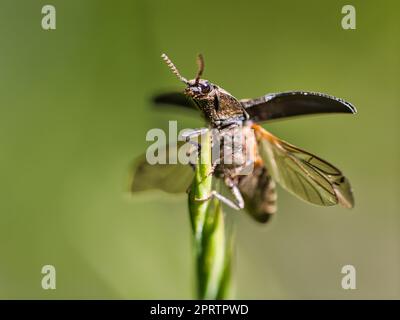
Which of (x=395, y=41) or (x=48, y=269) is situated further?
(x=395, y=41)

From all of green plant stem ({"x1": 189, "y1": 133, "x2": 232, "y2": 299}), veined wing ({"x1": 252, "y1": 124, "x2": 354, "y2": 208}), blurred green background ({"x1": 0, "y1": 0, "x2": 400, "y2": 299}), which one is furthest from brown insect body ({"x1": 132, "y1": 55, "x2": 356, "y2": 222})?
blurred green background ({"x1": 0, "y1": 0, "x2": 400, "y2": 299})

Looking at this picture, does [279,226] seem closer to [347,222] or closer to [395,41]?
[347,222]

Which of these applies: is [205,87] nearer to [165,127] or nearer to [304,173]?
[304,173]

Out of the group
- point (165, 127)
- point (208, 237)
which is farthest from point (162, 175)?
point (165, 127)

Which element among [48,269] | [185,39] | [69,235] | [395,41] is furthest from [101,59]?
[395,41]

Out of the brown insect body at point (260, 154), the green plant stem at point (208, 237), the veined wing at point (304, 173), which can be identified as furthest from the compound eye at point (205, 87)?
the green plant stem at point (208, 237)
